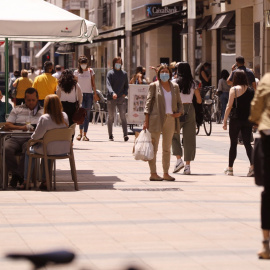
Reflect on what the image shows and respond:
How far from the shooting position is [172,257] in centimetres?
657

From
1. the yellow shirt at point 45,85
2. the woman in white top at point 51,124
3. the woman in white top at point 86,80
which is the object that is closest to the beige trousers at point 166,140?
the woman in white top at point 51,124

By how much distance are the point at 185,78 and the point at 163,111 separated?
5.87 feet

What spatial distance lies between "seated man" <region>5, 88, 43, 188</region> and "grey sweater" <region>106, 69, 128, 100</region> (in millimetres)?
9528

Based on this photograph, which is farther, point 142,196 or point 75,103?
point 75,103

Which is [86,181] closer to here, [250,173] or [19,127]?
Answer: [19,127]

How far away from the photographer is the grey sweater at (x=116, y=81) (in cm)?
2209

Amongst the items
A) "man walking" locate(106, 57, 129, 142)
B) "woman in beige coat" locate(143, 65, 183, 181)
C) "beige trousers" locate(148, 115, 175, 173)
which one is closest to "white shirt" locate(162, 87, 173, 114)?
"woman in beige coat" locate(143, 65, 183, 181)

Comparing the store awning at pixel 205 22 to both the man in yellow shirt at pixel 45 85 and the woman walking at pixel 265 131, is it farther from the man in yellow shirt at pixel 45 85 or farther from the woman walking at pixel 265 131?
the woman walking at pixel 265 131

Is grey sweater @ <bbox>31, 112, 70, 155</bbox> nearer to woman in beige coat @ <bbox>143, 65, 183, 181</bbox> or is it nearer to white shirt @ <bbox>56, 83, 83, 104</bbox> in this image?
woman in beige coat @ <bbox>143, 65, 183, 181</bbox>

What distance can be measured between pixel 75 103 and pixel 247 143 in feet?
13.2

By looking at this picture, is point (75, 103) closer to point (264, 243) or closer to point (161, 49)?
point (264, 243)

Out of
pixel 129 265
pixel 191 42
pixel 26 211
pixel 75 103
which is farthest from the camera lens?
pixel 191 42

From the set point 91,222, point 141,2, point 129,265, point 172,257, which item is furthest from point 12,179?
point 141,2

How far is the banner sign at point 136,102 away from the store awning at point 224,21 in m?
11.1
